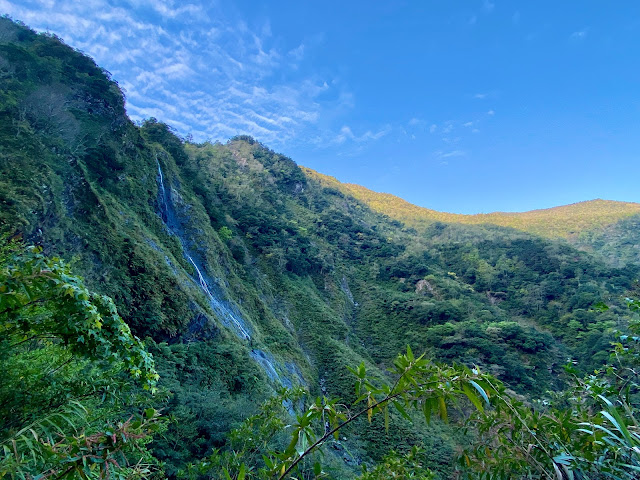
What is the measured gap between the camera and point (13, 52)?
1540cm

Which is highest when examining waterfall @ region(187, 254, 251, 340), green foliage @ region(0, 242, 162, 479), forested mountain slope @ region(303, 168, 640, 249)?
forested mountain slope @ region(303, 168, 640, 249)

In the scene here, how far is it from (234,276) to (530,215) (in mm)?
90075

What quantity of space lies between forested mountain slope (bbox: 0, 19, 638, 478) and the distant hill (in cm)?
3004

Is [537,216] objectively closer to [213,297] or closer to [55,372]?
[213,297]

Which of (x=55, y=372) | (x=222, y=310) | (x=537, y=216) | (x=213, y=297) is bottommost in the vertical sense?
(x=222, y=310)

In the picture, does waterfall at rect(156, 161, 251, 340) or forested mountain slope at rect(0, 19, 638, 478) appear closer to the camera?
forested mountain slope at rect(0, 19, 638, 478)

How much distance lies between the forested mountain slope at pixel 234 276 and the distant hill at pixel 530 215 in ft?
98.5

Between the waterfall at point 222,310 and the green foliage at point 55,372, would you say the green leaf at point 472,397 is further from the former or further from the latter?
the waterfall at point 222,310

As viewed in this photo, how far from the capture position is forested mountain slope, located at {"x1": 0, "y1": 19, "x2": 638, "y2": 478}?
11367mm

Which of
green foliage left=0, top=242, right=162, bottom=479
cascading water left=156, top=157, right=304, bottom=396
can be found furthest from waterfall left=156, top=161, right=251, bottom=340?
green foliage left=0, top=242, right=162, bottom=479

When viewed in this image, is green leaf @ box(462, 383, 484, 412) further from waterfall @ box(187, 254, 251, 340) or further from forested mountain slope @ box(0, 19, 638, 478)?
waterfall @ box(187, 254, 251, 340)

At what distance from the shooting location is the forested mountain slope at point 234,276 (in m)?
11.4

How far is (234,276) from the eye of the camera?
831 inches

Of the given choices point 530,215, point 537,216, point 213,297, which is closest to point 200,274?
point 213,297
